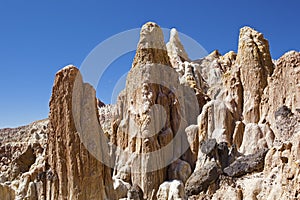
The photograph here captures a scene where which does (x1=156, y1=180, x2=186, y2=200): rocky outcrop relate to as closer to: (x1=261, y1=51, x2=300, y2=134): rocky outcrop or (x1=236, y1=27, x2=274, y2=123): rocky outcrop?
(x1=261, y1=51, x2=300, y2=134): rocky outcrop

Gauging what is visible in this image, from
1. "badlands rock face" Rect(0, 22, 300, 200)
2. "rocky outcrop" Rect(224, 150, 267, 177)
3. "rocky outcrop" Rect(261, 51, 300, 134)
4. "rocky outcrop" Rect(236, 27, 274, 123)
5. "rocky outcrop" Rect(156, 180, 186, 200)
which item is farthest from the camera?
"rocky outcrop" Rect(236, 27, 274, 123)

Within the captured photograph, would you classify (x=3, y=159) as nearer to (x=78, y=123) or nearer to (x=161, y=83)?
(x=161, y=83)

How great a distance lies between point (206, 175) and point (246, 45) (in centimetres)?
1459

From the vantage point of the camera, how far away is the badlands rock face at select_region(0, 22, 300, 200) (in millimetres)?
7359

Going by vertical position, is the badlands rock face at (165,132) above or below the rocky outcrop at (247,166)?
above

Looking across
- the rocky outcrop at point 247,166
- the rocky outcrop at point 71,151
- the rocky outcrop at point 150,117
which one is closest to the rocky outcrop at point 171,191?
the rocky outcrop at point 150,117

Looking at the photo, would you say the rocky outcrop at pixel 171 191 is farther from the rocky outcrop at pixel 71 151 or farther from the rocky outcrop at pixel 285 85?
the rocky outcrop at pixel 285 85

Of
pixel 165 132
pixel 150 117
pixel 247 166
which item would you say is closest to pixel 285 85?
pixel 165 132

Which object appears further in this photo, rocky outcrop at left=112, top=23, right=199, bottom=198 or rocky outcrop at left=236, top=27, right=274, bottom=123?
rocky outcrop at left=236, top=27, right=274, bottom=123

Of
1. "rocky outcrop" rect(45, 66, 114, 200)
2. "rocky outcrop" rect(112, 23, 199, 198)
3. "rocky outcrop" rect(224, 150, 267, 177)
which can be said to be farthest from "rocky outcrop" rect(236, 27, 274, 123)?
"rocky outcrop" rect(224, 150, 267, 177)

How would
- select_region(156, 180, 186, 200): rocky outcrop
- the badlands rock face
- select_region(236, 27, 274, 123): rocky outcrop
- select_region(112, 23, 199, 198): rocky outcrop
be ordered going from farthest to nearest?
select_region(236, 27, 274, 123): rocky outcrop
select_region(112, 23, 199, 198): rocky outcrop
select_region(156, 180, 186, 200): rocky outcrop
the badlands rock face

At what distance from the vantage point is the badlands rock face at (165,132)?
736cm

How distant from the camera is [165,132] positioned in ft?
63.7

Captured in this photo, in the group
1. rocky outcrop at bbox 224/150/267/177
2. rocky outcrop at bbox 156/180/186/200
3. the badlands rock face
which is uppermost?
the badlands rock face
